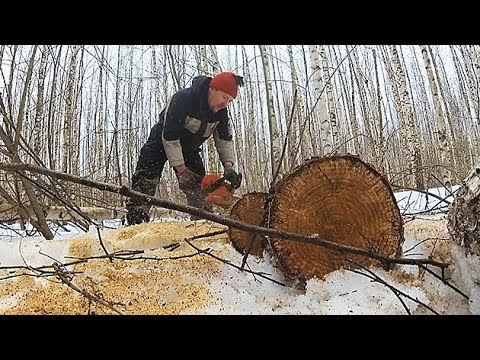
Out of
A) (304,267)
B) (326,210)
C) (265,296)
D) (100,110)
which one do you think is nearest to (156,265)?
(265,296)

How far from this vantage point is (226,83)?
2.76 metres

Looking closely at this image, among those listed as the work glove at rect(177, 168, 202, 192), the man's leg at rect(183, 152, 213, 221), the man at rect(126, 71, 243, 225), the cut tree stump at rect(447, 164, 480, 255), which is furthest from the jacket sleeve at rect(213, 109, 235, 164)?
the cut tree stump at rect(447, 164, 480, 255)

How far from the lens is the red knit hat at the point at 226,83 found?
2.77 m

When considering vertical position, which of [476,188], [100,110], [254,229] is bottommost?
[254,229]

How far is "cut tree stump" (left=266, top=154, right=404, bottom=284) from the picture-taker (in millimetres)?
1666

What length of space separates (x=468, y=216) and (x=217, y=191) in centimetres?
154

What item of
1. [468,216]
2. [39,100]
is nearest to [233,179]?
[468,216]

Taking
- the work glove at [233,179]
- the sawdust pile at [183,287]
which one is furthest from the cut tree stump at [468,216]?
the work glove at [233,179]

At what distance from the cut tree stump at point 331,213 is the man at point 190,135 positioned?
112cm

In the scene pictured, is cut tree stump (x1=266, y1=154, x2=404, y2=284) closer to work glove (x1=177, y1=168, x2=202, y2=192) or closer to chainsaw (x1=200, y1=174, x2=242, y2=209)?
chainsaw (x1=200, y1=174, x2=242, y2=209)

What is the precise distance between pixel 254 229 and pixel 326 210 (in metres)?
0.54
